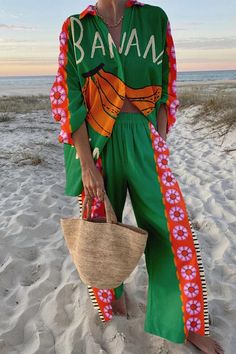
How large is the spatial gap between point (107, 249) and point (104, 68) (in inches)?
31.1

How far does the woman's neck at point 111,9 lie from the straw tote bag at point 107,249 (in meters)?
0.79

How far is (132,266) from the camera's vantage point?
1750 mm

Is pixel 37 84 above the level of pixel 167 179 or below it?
below

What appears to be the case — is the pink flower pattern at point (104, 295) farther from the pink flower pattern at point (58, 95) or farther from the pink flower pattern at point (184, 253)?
the pink flower pattern at point (58, 95)

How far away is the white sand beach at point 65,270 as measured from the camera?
212 centimetres

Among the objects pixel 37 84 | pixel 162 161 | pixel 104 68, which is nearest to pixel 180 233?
pixel 162 161

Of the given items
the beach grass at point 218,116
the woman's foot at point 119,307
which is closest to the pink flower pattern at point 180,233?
the woman's foot at point 119,307

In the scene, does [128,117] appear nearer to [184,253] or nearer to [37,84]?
[184,253]

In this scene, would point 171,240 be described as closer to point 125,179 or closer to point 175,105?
point 125,179

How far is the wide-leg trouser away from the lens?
5.91ft

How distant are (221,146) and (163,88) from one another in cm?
509

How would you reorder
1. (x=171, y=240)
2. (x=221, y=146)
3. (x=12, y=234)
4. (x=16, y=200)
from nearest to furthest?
(x=171, y=240)
(x=12, y=234)
(x=16, y=200)
(x=221, y=146)

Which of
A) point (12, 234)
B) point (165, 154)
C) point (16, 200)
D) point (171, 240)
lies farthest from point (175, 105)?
point (16, 200)

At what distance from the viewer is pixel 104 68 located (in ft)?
5.57
